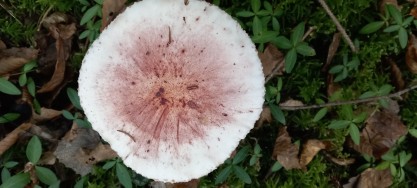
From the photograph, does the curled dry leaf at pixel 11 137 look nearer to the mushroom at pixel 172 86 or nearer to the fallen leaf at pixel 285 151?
the mushroom at pixel 172 86

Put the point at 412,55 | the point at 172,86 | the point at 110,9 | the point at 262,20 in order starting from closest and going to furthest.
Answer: the point at 172,86 → the point at 110,9 → the point at 262,20 → the point at 412,55

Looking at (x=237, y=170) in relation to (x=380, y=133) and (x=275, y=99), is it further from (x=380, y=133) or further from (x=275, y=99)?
(x=380, y=133)

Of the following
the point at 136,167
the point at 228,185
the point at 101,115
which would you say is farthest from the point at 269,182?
the point at 101,115

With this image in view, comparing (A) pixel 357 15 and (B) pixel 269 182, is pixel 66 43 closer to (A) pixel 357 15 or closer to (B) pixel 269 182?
(B) pixel 269 182

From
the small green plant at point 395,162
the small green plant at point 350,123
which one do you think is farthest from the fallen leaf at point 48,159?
the small green plant at point 395,162

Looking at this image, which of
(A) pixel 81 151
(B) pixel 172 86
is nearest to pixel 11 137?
(A) pixel 81 151

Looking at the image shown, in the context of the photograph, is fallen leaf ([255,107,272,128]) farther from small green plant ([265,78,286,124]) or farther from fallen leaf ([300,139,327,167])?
fallen leaf ([300,139,327,167])

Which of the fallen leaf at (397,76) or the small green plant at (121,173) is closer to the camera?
the small green plant at (121,173)
